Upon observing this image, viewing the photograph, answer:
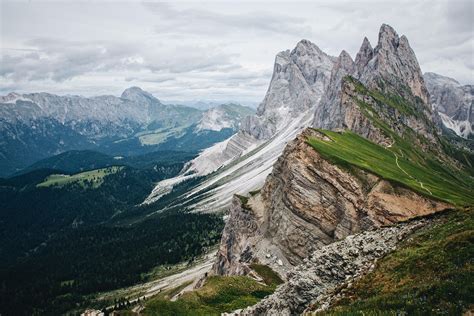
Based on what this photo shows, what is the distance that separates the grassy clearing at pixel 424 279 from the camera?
21.0 meters

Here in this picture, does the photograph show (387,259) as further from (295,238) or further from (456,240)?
(295,238)

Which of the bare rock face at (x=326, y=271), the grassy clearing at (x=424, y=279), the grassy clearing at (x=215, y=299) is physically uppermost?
the grassy clearing at (x=424, y=279)

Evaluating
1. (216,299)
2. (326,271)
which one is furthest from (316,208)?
(326,271)

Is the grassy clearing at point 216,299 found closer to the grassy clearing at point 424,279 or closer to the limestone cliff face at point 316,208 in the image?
the limestone cliff face at point 316,208

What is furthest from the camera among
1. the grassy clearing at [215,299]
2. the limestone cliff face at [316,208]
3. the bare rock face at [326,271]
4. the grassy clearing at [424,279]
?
the limestone cliff face at [316,208]

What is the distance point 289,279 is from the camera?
39250 millimetres

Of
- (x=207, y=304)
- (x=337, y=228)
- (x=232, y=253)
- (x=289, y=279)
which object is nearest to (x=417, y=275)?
(x=289, y=279)

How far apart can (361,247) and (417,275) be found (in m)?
9.98

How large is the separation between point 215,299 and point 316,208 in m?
38.0

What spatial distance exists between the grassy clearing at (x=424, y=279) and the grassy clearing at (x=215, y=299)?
24135 mm

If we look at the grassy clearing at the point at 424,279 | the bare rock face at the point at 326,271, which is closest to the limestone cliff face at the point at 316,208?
the bare rock face at the point at 326,271

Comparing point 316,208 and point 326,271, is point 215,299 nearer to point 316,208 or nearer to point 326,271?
point 326,271

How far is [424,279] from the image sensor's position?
26.8 meters

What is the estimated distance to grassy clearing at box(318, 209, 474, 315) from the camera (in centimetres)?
2103
